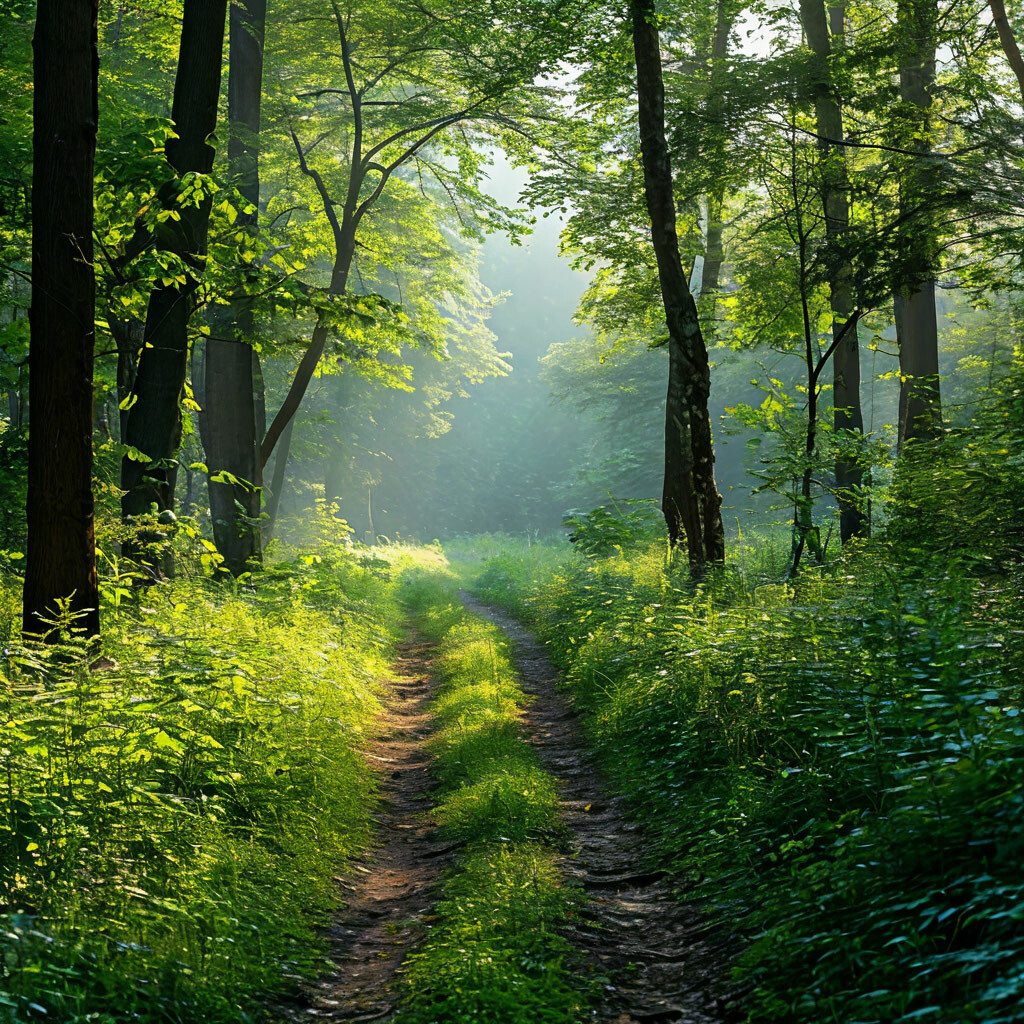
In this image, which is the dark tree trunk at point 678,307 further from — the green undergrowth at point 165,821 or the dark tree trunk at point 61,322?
the dark tree trunk at point 61,322

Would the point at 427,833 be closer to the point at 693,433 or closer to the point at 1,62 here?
the point at 693,433

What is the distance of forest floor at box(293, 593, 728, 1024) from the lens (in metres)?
3.34

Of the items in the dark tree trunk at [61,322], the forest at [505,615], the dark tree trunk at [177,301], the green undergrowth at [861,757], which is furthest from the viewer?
the dark tree trunk at [177,301]

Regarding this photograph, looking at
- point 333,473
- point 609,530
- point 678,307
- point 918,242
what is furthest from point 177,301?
point 333,473

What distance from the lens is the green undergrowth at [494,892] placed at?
125 inches

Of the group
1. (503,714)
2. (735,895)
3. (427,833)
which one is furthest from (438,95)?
(735,895)

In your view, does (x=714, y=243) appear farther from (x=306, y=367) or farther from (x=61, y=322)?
(x=61, y=322)

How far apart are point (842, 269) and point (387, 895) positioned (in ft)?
32.1

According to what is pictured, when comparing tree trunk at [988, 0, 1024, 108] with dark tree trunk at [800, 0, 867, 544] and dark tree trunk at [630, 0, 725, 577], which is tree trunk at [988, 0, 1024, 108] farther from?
dark tree trunk at [630, 0, 725, 577]

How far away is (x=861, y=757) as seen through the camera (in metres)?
3.77

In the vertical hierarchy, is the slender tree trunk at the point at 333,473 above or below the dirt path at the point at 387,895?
above

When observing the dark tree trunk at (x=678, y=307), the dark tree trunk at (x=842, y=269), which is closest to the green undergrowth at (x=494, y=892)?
the dark tree trunk at (x=678, y=307)

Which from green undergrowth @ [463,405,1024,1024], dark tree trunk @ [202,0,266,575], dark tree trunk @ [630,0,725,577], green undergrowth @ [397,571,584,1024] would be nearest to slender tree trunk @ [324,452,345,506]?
dark tree trunk @ [202,0,266,575]

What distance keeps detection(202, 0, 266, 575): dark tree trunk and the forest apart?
0.08 m
